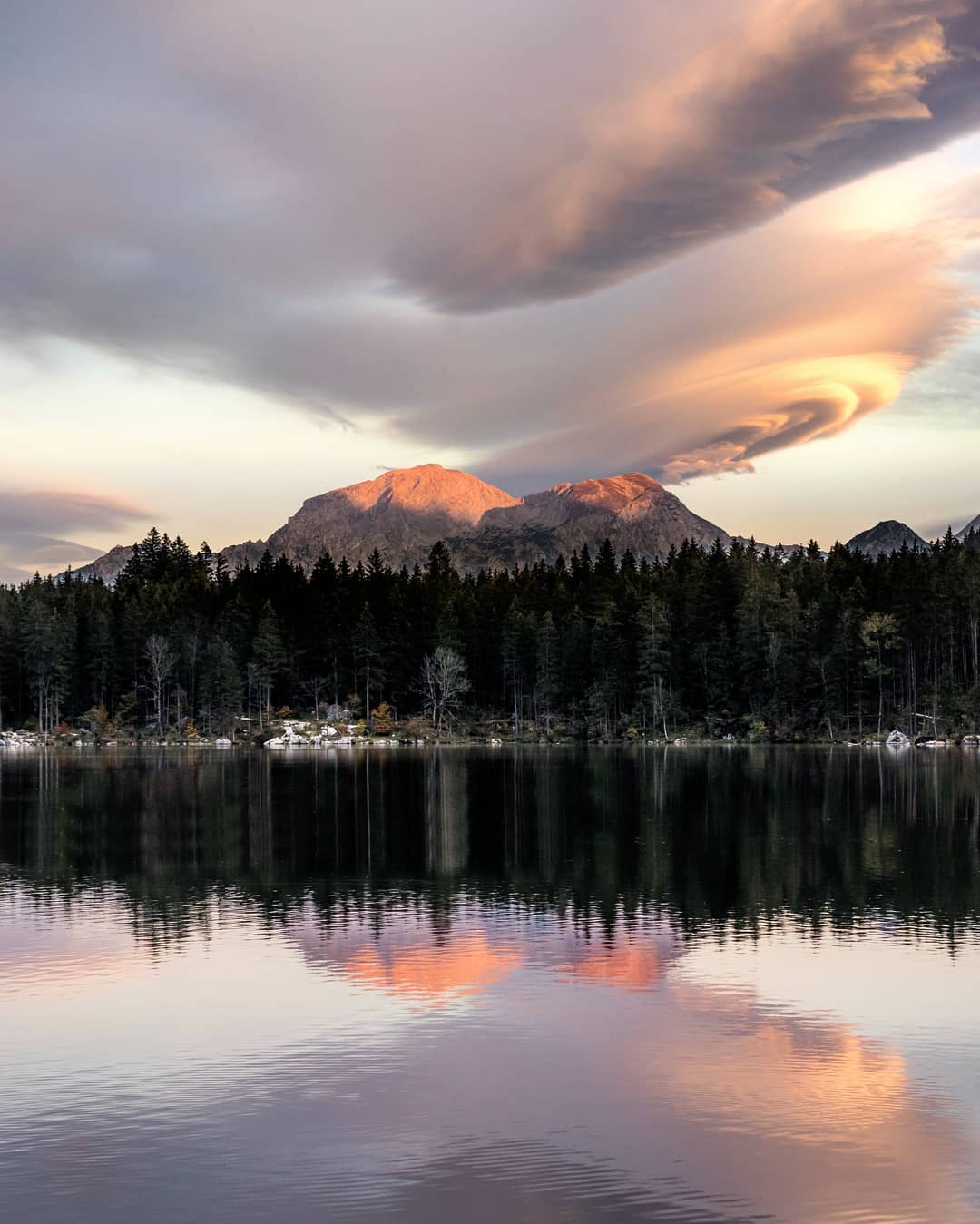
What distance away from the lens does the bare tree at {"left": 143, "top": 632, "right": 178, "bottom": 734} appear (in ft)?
564

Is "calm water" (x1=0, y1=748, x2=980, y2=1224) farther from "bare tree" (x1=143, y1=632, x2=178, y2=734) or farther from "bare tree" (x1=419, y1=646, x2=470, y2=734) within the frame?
"bare tree" (x1=143, y1=632, x2=178, y2=734)

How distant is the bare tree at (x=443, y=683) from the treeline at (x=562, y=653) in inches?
18.6

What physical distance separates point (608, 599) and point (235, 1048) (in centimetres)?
15570

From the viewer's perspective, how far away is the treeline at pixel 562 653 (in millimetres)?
148000

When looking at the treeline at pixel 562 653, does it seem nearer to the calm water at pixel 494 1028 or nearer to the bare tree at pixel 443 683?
the bare tree at pixel 443 683

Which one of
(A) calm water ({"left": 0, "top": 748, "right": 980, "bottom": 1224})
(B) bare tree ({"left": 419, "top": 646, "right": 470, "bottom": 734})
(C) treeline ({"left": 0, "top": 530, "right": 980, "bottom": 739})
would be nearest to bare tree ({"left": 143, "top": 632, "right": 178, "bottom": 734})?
(C) treeline ({"left": 0, "top": 530, "right": 980, "bottom": 739})

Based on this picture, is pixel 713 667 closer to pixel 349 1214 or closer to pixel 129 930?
pixel 129 930

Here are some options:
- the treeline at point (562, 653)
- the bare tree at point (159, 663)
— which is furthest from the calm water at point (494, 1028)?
the bare tree at point (159, 663)

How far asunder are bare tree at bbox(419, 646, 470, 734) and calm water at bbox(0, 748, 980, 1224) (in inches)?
4867

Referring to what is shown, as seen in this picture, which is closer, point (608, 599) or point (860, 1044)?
point (860, 1044)

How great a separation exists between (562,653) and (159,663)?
5780 cm

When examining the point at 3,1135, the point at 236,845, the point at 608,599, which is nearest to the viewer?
the point at 3,1135

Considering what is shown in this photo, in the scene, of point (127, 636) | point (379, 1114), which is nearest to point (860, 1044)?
point (379, 1114)

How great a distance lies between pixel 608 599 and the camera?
570ft
